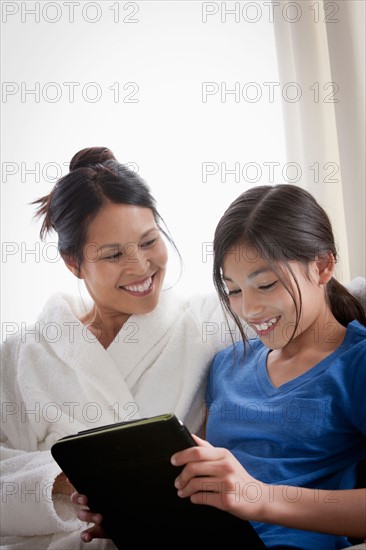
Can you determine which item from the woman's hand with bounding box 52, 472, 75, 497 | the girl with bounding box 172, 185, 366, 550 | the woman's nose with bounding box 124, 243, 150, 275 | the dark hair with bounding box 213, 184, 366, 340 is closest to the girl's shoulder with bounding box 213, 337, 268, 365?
the girl with bounding box 172, 185, 366, 550

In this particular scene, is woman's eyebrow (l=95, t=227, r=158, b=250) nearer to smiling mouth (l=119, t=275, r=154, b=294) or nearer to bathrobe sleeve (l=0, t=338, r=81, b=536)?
smiling mouth (l=119, t=275, r=154, b=294)

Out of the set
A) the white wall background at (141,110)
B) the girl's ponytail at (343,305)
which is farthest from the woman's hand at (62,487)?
the white wall background at (141,110)

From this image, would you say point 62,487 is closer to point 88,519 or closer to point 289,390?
point 88,519

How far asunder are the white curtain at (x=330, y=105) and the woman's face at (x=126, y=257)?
0.49 meters

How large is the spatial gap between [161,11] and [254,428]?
143cm

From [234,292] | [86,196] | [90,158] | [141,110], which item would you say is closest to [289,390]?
[234,292]

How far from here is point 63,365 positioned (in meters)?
1.72

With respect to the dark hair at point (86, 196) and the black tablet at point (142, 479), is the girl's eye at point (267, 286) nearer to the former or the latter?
the black tablet at point (142, 479)

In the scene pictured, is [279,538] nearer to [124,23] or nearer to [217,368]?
[217,368]

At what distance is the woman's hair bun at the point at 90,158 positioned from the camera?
1839 millimetres

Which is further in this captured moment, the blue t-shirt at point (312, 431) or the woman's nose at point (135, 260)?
the woman's nose at point (135, 260)

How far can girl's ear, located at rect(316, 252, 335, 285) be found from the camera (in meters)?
1.40

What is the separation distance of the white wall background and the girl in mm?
790

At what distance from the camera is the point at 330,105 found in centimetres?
197
